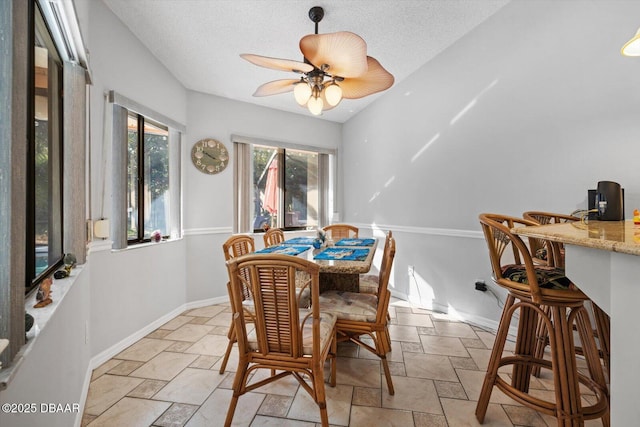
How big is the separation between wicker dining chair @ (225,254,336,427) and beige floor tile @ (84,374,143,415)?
0.90m

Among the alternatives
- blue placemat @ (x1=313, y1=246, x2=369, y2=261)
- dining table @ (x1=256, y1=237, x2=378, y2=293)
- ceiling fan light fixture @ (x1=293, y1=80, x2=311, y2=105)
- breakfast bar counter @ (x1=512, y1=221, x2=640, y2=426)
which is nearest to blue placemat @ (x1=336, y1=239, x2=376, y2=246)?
dining table @ (x1=256, y1=237, x2=378, y2=293)

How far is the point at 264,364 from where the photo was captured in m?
1.44

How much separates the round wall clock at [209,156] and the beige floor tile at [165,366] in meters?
2.13

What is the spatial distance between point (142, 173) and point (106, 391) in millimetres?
1932

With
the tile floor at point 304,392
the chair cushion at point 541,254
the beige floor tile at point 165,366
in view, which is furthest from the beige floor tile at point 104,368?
the chair cushion at point 541,254

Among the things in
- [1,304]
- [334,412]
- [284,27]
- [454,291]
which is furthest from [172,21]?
[454,291]

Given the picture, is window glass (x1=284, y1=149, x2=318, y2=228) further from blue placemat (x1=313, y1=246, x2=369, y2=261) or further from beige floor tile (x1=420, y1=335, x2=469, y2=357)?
beige floor tile (x1=420, y1=335, x2=469, y2=357)

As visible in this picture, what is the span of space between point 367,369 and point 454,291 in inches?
58.5

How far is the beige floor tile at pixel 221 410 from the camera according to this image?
1.62 metres

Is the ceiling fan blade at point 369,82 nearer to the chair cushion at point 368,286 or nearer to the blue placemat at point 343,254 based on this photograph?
the blue placemat at point 343,254

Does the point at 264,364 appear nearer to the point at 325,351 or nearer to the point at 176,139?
the point at 325,351

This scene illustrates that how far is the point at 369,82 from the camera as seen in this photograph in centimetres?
218

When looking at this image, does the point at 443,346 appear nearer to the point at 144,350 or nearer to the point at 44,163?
the point at 144,350

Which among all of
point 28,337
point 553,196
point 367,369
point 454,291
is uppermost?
point 553,196
